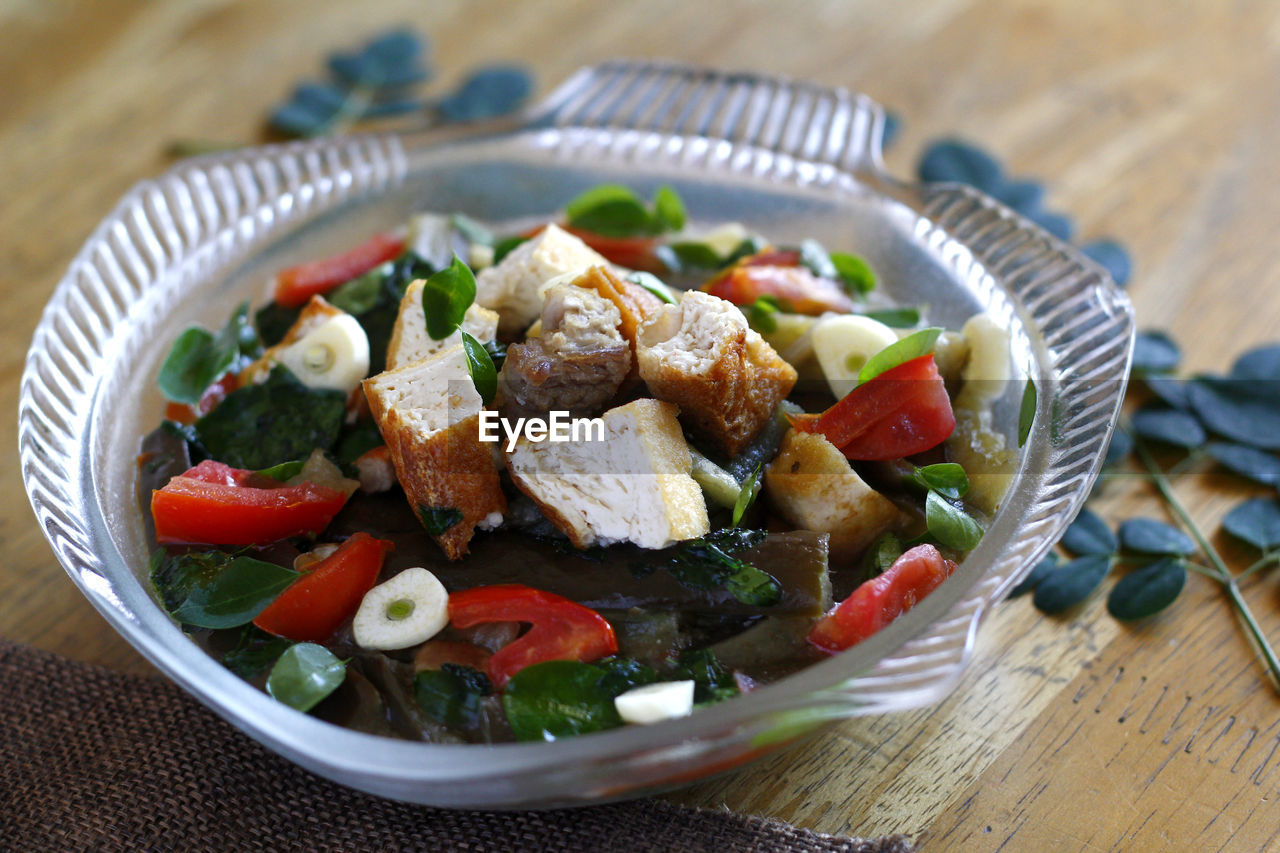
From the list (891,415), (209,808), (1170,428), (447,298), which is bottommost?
(209,808)

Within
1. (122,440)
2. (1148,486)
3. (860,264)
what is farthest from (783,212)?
(122,440)

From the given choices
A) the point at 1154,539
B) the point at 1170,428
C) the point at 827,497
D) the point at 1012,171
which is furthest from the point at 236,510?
the point at 1012,171

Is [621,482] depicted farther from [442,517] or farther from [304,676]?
[304,676]

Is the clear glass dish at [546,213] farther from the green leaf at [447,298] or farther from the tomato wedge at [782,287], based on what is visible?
the green leaf at [447,298]

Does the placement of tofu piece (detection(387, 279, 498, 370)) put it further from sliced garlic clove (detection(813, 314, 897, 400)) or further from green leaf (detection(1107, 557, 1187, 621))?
green leaf (detection(1107, 557, 1187, 621))

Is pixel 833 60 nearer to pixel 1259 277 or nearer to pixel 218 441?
pixel 1259 277

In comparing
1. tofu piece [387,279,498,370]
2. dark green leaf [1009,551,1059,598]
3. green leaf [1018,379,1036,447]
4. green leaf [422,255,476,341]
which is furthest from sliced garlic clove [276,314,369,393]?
dark green leaf [1009,551,1059,598]
